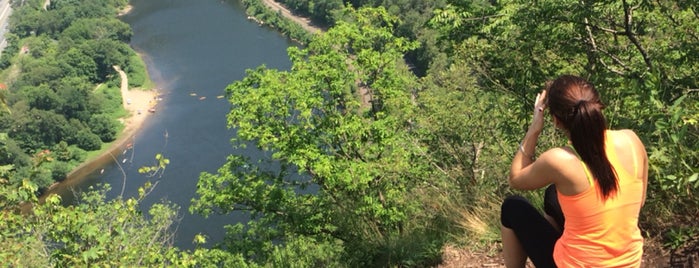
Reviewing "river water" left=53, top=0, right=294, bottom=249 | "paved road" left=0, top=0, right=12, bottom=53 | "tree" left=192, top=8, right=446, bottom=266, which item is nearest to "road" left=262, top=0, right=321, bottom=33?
"river water" left=53, top=0, right=294, bottom=249

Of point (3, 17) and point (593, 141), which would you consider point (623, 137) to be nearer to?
point (593, 141)

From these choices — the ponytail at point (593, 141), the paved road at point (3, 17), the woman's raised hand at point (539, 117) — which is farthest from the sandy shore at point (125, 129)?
the ponytail at point (593, 141)

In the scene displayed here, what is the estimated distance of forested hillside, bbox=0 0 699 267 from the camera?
150 inches

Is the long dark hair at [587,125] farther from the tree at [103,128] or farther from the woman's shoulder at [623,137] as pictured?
the tree at [103,128]

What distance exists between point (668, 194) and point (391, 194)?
21.9 ft

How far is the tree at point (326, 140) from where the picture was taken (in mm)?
10297

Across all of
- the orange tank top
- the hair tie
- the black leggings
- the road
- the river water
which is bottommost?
the river water

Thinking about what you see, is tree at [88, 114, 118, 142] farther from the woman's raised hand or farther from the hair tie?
the hair tie

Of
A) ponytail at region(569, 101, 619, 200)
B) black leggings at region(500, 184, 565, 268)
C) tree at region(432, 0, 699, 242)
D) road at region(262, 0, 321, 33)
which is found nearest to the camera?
ponytail at region(569, 101, 619, 200)

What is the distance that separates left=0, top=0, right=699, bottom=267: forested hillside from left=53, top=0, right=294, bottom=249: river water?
14.1 meters

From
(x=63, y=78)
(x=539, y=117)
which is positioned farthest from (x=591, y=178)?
(x=63, y=78)

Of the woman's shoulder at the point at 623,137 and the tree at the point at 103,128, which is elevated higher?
the woman's shoulder at the point at 623,137

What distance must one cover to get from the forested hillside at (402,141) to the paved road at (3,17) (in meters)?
58.8

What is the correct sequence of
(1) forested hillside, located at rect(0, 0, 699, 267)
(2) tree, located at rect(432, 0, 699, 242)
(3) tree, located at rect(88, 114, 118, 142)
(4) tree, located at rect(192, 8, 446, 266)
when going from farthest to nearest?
1. (3) tree, located at rect(88, 114, 118, 142)
2. (4) tree, located at rect(192, 8, 446, 266)
3. (1) forested hillside, located at rect(0, 0, 699, 267)
4. (2) tree, located at rect(432, 0, 699, 242)
